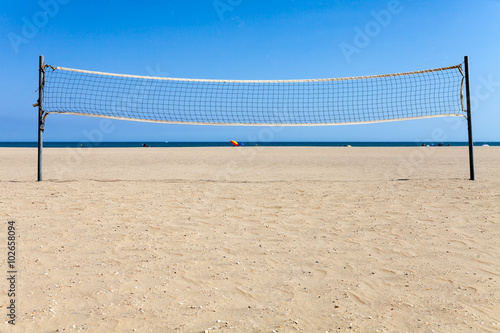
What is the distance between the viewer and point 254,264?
9.52 feet

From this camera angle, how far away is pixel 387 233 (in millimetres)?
3756

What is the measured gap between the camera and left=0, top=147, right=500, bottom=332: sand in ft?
6.79

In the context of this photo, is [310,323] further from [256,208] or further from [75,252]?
[256,208]

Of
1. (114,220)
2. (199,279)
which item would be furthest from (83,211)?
(199,279)

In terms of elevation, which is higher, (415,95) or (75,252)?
(415,95)

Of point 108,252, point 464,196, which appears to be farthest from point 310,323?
point 464,196

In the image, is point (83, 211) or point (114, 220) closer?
point (114, 220)

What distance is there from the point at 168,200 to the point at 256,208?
1416mm

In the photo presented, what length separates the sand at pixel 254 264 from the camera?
2068mm

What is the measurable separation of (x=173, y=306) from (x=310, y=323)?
82 centimetres

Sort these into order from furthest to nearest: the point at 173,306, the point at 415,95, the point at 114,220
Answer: the point at 415,95 < the point at 114,220 < the point at 173,306

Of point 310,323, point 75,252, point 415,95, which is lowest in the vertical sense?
point 310,323

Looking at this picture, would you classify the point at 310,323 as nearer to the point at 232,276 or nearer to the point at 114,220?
the point at 232,276

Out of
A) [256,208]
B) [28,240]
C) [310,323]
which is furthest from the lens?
[256,208]
